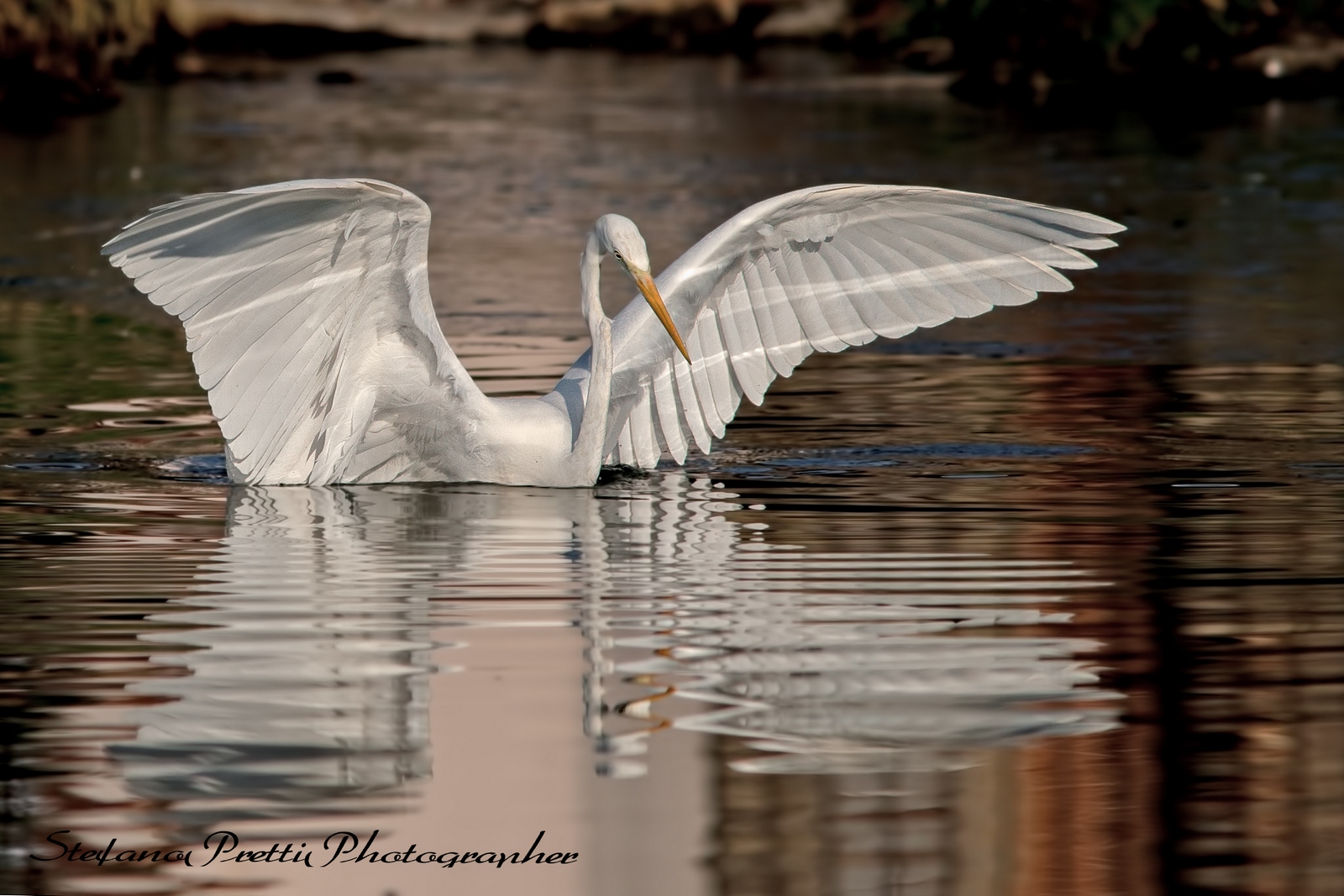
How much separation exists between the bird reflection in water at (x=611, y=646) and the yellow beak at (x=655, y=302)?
674 mm

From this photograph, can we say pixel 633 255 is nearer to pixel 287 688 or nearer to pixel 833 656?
pixel 833 656

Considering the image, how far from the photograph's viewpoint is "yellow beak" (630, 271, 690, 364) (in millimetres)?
9477

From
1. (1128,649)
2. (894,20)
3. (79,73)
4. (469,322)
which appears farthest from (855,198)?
(894,20)

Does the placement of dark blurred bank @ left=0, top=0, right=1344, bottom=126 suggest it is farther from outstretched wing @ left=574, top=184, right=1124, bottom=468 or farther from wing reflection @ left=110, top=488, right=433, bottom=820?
wing reflection @ left=110, top=488, right=433, bottom=820

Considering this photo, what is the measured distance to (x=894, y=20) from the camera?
41.7m

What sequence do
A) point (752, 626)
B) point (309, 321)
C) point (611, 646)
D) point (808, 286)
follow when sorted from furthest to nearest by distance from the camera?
point (808, 286) → point (309, 321) → point (752, 626) → point (611, 646)

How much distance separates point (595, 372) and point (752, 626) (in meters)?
2.56

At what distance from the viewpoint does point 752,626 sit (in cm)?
734

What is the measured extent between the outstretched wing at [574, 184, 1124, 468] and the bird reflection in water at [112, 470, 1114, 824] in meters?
1.02

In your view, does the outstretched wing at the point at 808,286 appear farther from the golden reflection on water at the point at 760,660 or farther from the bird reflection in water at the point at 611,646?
the bird reflection in water at the point at 611,646

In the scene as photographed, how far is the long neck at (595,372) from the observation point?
9.68 m

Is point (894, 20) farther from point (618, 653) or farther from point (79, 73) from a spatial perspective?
point (618, 653)

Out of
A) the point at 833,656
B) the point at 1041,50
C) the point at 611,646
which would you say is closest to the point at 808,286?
the point at 611,646

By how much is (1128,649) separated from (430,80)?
3051 cm
